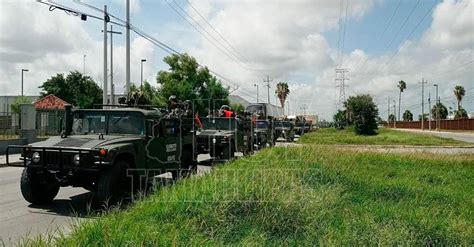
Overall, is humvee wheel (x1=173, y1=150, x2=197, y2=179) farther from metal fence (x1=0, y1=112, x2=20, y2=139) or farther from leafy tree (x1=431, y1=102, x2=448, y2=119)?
leafy tree (x1=431, y1=102, x2=448, y2=119)

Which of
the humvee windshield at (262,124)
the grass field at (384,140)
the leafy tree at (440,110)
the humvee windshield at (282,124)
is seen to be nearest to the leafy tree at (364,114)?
the grass field at (384,140)

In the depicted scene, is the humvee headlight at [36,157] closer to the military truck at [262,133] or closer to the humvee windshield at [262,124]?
the military truck at [262,133]

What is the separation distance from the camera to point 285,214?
624 centimetres

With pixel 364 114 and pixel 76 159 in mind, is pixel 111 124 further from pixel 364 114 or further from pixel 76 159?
pixel 364 114

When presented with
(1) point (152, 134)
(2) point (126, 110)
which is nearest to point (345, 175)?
(1) point (152, 134)

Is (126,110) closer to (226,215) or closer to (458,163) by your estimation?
(226,215)

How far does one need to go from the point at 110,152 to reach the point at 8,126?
18.6 m

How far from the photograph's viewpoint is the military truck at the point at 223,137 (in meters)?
15.4

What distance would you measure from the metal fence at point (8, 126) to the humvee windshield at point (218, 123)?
12.2 m

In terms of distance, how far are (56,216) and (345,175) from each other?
6.71 m

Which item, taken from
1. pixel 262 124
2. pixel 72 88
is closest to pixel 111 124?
pixel 262 124

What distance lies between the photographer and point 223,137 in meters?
15.4

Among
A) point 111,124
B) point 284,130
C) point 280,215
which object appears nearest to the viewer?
point 280,215

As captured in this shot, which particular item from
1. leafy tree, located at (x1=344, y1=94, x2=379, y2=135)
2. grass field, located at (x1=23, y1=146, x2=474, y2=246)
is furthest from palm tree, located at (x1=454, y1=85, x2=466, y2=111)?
grass field, located at (x1=23, y1=146, x2=474, y2=246)
